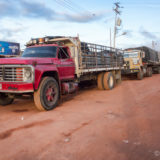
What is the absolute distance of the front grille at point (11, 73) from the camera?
5.25m

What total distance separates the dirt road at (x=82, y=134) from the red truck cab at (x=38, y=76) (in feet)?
1.90

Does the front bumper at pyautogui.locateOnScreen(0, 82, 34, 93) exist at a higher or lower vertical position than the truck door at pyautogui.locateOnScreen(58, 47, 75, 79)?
lower

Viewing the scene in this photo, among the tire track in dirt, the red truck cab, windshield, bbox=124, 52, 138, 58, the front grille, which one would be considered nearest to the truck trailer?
windshield, bbox=124, 52, 138, 58

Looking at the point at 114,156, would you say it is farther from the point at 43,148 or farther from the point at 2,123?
the point at 2,123

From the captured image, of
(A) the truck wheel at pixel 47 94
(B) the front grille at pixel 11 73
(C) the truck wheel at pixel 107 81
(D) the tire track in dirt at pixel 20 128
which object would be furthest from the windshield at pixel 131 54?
(D) the tire track in dirt at pixel 20 128

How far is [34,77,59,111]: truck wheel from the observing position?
547cm

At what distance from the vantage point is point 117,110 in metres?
5.56

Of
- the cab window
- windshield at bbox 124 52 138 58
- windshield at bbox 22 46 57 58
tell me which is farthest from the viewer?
Result: windshield at bbox 124 52 138 58

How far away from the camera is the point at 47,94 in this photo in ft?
19.0

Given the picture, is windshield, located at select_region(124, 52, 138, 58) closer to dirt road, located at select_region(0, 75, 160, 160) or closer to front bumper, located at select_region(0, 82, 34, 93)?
dirt road, located at select_region(0, 75, 160, 160)

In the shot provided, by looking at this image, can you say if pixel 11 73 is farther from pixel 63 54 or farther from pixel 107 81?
pixel 107 81

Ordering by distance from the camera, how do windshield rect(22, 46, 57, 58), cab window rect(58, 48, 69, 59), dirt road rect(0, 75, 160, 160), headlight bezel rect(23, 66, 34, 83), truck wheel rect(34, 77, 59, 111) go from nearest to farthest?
dirt road rect(0, 75, 160, 160)
headlight bezel rect(23, 66, 34, 83)
truck wheel rect(34, 77, 59, 111)
windshield rect(22, 46, 57, 58)
cab window rect(58, 48, 69, 59)

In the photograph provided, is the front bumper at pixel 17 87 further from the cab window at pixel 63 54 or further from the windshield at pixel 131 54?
the windshield at pixel 131 54

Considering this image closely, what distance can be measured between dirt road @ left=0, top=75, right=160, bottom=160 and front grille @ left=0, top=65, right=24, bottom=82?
1057 millimetres
